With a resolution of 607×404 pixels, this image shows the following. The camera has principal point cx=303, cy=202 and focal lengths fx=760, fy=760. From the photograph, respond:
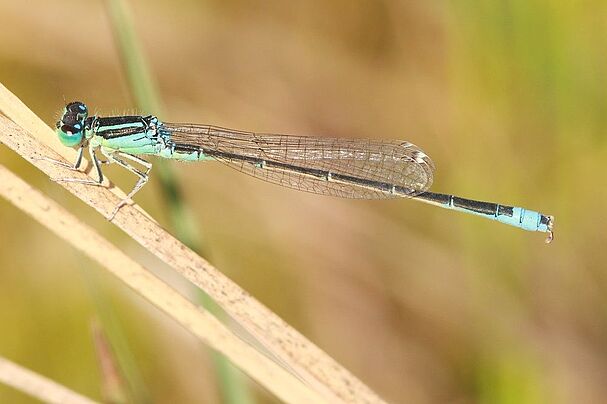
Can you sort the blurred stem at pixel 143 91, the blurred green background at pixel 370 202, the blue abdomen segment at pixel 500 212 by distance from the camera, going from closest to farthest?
the blurred stem at pixel 143 91 < the blue abdomen segment at pixel 500 212 < the blurred green background at pixel 370 202

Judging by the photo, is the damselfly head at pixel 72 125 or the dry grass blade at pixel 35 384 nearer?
the dry grass blade at pixel 35 384

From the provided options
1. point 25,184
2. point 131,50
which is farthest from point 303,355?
point 131,50

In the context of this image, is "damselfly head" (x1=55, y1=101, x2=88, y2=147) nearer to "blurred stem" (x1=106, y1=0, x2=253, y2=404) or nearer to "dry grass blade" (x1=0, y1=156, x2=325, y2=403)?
"blurred stem" (x1=106, y1=0, x2=253, y2=404)

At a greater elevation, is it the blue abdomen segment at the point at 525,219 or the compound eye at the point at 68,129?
the blue abdomen segment at the point at 525,219

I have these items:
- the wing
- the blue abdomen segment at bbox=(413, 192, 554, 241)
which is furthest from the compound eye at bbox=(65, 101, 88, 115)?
the blue abdomen segment at bbox=(413, 192, 554, 241)

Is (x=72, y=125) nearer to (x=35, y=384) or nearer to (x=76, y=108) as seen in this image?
(x=76, y=108)

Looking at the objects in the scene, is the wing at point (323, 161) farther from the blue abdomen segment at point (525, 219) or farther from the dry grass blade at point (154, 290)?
the dry grass blade at point (154, 290)

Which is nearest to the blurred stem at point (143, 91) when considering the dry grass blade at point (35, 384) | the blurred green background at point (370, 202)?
the dry grass blade at point (35, 384)

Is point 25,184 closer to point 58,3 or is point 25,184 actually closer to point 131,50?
point 131,50
